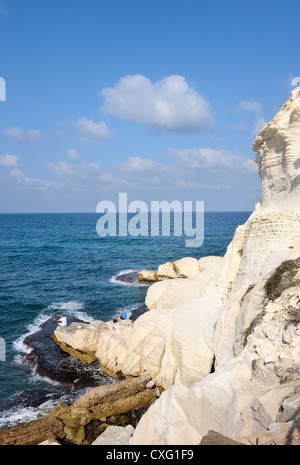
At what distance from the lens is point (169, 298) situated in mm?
23281

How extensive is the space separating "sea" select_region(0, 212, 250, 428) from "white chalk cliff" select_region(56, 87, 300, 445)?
427cm

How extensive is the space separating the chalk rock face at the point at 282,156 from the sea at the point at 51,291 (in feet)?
48.5

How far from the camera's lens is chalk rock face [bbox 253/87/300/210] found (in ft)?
48.6

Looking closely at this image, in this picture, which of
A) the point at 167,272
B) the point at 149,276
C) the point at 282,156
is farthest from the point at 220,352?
the point at 149,276

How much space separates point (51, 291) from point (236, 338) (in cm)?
2645

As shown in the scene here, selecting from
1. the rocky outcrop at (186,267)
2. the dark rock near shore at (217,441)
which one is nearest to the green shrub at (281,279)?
the dark rock near shore at (217,441)

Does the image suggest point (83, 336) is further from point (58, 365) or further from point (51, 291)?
point (51, 291)

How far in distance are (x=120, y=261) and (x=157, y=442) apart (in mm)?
A: 44933

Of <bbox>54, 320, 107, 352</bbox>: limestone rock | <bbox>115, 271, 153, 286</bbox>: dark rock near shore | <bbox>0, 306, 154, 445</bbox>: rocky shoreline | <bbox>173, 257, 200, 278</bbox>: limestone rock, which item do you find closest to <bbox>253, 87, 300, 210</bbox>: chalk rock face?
<bbox>0, 306, 154, 445</bbox>: rocky shoreline

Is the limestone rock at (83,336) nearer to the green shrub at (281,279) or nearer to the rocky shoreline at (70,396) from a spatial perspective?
the rocky shoreline at (70,396)

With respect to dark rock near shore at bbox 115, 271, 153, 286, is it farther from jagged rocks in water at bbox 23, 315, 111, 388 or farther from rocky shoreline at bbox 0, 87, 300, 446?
jagged rocks in water at bbox 23, 315, 111, 388

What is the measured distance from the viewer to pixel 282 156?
15.8 metres

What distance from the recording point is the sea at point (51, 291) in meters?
17.5
